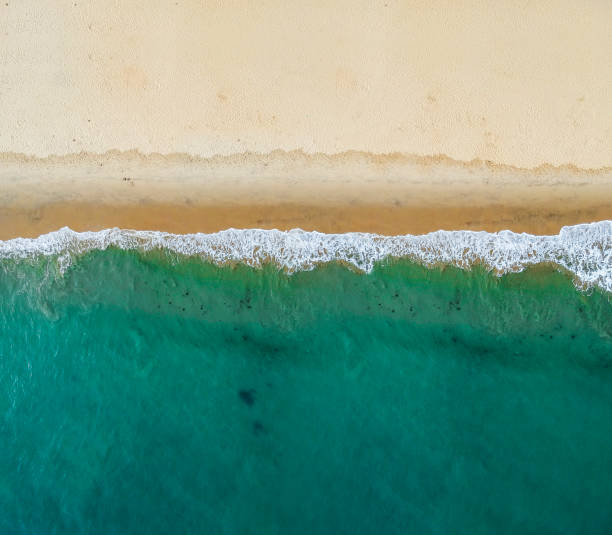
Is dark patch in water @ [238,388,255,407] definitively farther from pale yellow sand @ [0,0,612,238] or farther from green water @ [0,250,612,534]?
pale yellow sand @ [0,0,612,238]

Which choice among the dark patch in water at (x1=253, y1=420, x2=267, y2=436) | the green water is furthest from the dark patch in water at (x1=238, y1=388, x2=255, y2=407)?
the dark patch in water at (x1=253, y1=420, x2=267, y2=436)

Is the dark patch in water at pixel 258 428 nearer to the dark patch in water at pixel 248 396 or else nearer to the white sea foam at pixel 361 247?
the dark patch in water at pixel 248 396

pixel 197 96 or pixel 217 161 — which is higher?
pixel 197 96

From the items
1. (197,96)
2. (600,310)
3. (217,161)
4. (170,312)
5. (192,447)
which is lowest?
(192,447)

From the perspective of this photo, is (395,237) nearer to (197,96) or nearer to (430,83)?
(430,83)

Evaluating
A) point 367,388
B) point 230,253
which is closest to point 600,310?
point 367,388

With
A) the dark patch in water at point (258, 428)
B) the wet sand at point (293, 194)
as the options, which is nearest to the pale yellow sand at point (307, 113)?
the wet sand at point (293, 194)

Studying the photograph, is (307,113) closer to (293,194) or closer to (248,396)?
(293,194)

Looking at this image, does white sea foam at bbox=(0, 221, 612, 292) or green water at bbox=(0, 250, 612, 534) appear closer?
green water at bbox=(0, 250, 612, 534)
